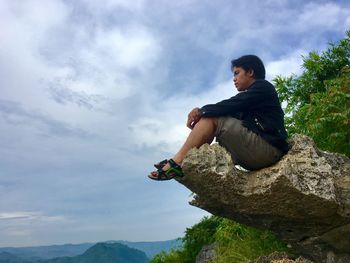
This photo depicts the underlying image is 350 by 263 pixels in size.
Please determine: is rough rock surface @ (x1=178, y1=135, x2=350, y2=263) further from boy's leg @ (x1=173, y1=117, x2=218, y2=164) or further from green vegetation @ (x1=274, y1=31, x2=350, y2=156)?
green vegetation @ (x1=274, y1=31, x2=350, y2=156)

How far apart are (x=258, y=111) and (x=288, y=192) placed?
4.47 feet

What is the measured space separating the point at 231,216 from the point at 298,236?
1338mm

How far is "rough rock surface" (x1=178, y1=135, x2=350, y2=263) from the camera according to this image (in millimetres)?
6797

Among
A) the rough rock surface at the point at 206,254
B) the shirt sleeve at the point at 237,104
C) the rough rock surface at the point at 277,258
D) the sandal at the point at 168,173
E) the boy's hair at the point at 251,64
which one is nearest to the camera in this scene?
the sandal at the point at 168,173

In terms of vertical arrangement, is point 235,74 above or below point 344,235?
above

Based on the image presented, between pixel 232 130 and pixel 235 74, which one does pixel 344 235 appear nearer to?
pixel 232 130

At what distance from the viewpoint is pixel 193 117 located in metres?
6.86

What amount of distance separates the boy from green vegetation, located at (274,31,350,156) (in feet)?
19.2

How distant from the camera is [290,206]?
23.5 ft

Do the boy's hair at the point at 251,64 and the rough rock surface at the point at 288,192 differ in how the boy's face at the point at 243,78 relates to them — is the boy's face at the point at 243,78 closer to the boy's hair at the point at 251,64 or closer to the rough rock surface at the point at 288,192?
the boy's hair at the point at 251,64

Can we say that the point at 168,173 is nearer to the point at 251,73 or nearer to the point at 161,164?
the point at 161,164

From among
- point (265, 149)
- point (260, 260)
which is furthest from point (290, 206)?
point (260, 260)

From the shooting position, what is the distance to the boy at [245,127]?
22.2 ft

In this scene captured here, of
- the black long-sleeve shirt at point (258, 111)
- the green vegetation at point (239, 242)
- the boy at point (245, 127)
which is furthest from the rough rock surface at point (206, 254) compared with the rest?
the black long-sleeve shirt at point (258, 111)
